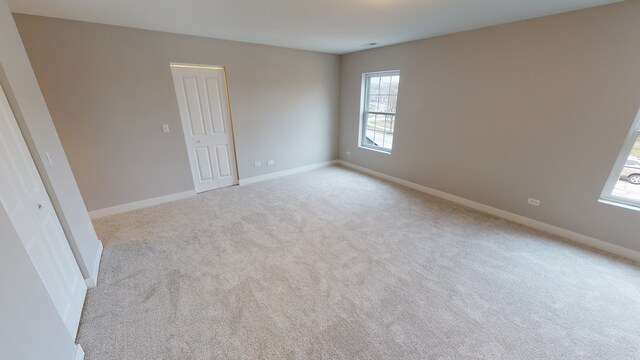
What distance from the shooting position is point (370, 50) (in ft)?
14.5

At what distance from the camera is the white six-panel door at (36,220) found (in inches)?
55.5

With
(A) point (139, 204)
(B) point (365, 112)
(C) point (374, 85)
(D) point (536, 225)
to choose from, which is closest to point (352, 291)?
(D) point (536, 225)

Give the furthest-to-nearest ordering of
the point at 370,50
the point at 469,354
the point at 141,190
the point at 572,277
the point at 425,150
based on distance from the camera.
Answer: the point at 370,50, the point at 425,150, the point at 141,190, the point at 572,277, the point at 469,354

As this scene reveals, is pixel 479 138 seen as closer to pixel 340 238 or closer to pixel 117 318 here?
pixel 340 238

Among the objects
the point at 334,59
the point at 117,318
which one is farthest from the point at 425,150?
the point at 117,318

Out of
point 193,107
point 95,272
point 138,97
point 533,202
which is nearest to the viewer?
point 95,272

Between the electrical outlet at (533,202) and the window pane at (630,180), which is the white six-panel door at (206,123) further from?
the window pane at (630,180)

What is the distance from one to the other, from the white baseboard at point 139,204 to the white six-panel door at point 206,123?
24 cm

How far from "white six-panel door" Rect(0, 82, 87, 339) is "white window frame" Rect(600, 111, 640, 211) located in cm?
488

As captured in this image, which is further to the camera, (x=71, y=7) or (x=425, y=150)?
(x=425, y=150)

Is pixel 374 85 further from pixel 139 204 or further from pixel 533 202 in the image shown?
pixel 139 204

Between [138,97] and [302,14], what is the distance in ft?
8.23

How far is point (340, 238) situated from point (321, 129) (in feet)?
10.3

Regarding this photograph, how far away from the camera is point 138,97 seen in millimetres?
3236
